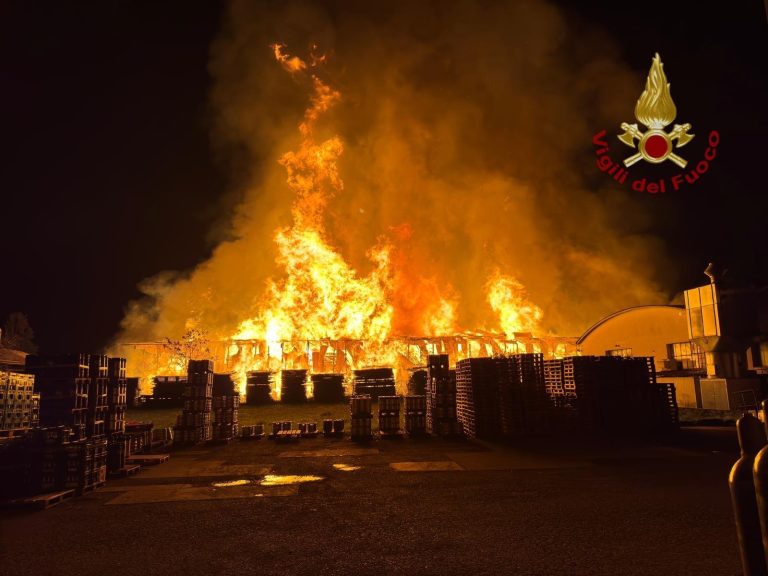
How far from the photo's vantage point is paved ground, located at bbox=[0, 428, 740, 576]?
545 cm

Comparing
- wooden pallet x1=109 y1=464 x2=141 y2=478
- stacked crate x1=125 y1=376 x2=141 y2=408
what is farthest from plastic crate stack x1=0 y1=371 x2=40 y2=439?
stacked crate x1=125 y1=376 x2=141 y2=408

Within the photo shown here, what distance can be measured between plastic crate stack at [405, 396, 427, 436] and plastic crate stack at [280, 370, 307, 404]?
13.9 metres

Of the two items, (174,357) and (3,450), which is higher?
(174,357)

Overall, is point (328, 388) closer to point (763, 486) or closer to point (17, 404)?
point (17, 404)

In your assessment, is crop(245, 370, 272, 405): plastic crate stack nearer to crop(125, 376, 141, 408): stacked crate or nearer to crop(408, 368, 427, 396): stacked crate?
crop(125, 376, 141, 408): stacked crate

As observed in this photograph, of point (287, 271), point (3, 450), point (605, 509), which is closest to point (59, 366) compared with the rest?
point (3, 450)

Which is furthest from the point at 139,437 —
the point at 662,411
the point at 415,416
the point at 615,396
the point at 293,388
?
the point at 662,411

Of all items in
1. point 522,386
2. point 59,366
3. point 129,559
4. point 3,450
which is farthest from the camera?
point 522,386

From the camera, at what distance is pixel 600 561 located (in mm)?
5348

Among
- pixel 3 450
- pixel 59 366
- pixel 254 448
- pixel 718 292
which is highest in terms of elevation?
pixel 718 292

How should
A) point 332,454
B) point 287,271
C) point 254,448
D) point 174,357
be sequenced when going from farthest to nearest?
point 287,271 → point 174,357 → point 254,448 → point 332,454

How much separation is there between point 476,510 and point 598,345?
28170 millimetres

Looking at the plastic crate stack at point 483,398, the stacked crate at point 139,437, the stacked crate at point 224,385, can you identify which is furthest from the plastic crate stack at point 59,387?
the stacked crate at point 224,385

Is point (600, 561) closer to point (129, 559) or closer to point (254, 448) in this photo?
point (129, 559)
